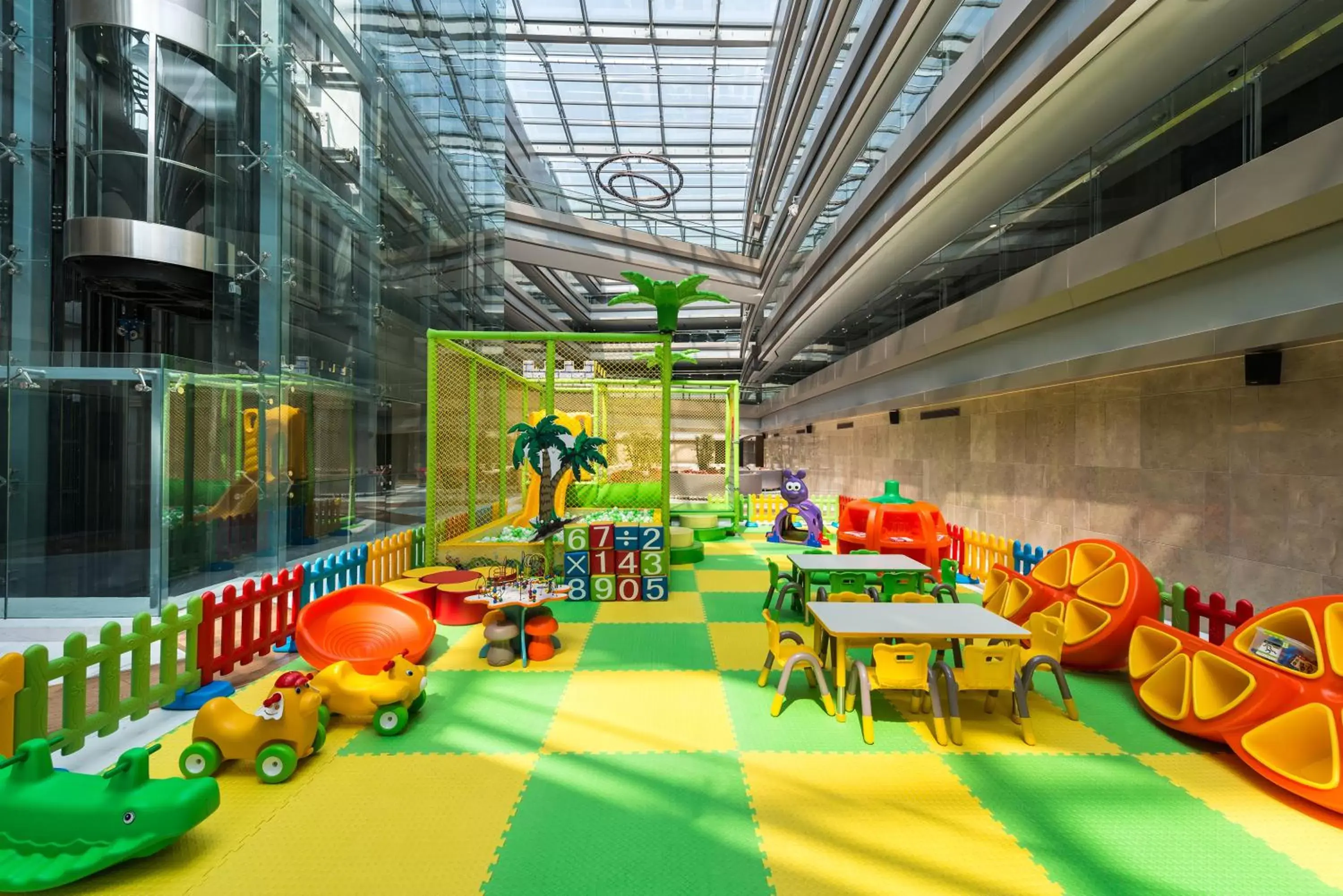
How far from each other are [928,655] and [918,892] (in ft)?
5.53

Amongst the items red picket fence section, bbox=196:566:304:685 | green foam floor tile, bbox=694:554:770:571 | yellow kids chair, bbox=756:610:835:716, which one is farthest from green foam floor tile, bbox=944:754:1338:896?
green foam floor tile, bbox=694:554:770:571

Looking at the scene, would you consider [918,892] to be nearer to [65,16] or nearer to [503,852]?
[503,852]

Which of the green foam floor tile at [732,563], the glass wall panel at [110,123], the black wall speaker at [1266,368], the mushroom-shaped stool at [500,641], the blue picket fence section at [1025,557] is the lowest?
the green foam floor tile at [732,563]

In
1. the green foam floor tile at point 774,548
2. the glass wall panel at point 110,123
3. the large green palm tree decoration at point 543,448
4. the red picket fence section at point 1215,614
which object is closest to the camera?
the red picket fence section at point 1215,614

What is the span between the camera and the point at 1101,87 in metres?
7.04

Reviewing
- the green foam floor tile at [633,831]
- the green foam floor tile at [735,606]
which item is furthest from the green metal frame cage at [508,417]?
the green foam floor tile at [633,831]

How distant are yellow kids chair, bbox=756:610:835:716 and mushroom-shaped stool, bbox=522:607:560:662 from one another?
1959 millimetres

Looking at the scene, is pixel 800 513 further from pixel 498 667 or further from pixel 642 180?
pixel 642 180

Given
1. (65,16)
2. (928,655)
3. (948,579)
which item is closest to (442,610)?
(928,655)

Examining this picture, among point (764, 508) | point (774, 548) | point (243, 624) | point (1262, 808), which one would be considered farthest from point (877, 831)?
point (764, 508)

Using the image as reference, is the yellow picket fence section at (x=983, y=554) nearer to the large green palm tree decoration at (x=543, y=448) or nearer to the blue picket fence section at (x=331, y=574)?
the large green palm tree decoration at (x=543, y=448)

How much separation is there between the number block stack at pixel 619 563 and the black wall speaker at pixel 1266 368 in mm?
6379

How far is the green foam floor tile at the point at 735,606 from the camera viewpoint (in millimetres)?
6895

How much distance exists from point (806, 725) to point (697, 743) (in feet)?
2.76
